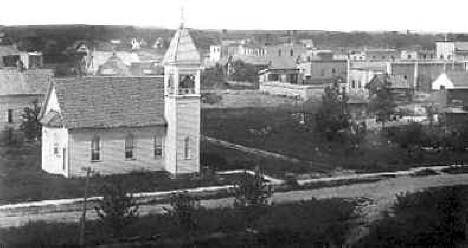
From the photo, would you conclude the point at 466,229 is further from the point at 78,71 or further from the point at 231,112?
the point at 78,71

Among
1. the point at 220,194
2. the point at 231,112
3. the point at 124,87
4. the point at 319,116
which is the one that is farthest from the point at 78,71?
the point at 220,194

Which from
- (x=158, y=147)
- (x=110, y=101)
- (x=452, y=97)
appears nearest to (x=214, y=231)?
(x=158, y=147)

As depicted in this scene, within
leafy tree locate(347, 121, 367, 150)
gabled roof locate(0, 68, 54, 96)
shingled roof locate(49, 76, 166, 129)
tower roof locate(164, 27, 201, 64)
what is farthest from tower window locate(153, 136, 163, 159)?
gabled roof locate(0, 68, 54, 96)

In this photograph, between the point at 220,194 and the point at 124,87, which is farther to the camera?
the point at 124,87

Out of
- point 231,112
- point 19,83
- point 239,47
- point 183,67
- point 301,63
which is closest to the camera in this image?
point 183,67

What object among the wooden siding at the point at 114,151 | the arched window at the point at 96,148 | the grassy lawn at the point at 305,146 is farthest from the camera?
the grassy lawn at the point at 305,146

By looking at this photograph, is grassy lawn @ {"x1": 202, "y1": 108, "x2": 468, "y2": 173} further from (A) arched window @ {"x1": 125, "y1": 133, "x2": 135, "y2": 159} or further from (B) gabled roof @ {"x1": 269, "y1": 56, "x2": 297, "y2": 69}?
(B) gabled roof @ {"x1": 269, "y1": 56, "x2": 297, "y2": 69}

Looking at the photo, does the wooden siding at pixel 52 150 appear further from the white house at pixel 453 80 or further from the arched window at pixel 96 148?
the white house at pixel 453 80

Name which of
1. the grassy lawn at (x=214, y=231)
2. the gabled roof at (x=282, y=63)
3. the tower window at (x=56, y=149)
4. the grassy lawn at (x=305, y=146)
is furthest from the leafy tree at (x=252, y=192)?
the gabled roof at (x=282, y=63)

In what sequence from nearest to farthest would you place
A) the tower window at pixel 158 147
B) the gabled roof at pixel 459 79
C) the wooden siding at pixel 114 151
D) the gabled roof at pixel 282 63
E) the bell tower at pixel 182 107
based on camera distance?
the wooden siding at pixel 114 151 → the bell tower at pixel 182 107 → the tower window at pixel 158 147 → the gabled roof at pixel 459 79 → the gabled roof at pixel 282 63
